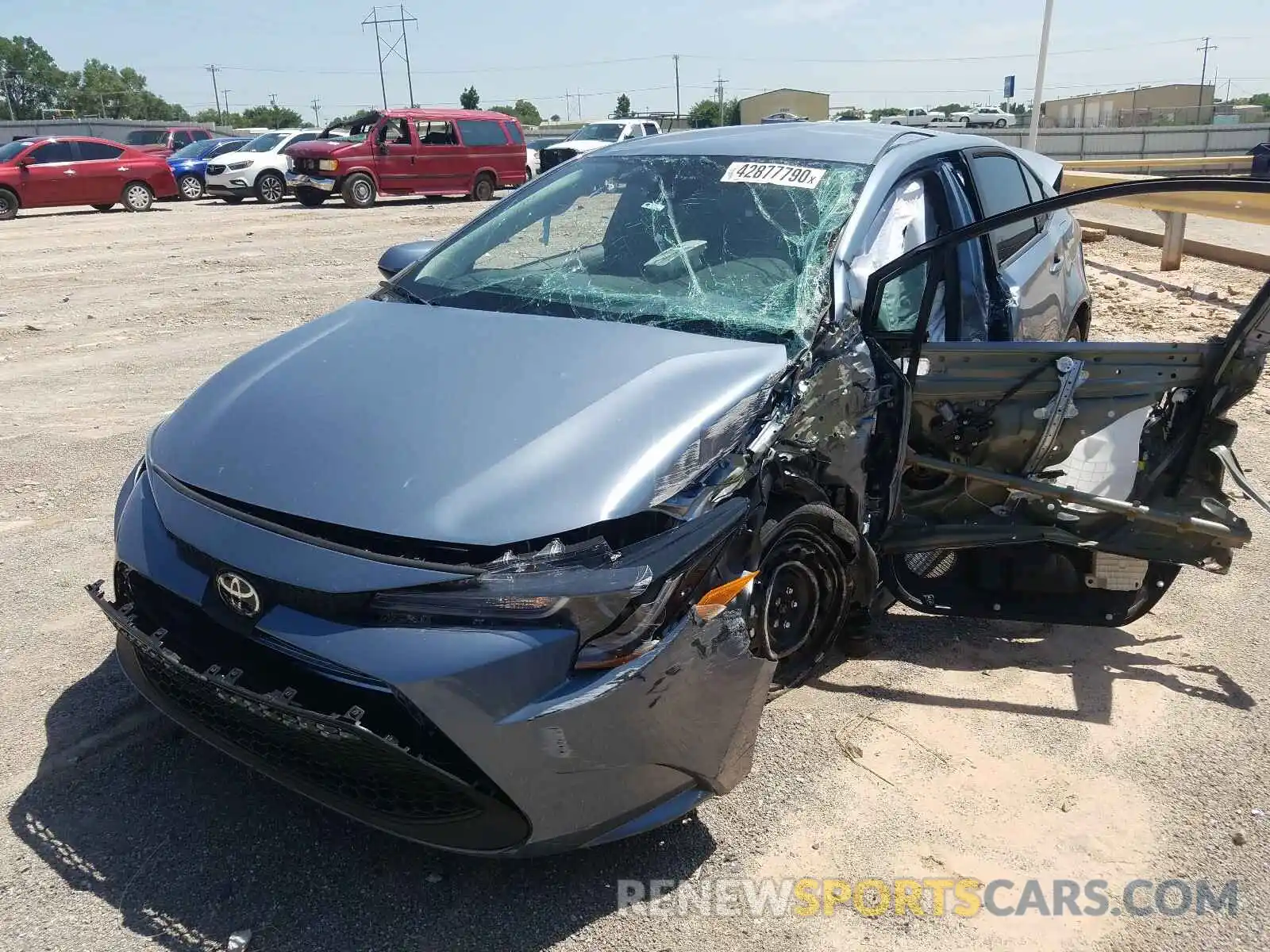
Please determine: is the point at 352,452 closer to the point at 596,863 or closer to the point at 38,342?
the point at 596,863

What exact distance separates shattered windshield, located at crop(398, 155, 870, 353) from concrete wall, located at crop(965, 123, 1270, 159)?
3922 centimetres

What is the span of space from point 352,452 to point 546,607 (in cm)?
69

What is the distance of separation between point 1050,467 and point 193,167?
24.2 m

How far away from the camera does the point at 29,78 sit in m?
97.3

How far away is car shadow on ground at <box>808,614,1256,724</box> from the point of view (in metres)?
3.36

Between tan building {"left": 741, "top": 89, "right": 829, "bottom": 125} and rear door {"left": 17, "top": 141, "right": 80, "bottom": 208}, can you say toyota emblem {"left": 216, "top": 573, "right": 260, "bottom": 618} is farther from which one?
tan building {"left": 741, "top": 89, "right": 829, "bottom": 125}

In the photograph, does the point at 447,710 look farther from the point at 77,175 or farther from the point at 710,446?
the point at 77,175

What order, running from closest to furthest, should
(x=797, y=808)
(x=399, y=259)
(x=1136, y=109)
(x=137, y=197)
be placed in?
(x=797, y=808), (x=399, y=259), (x=137, y=197), (x=1136, y=109)

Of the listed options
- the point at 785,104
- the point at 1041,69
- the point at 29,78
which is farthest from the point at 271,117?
the point at 1041,69

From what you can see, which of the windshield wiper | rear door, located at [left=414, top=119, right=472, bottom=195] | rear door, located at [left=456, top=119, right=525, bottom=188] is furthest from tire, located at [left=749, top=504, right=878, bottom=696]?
rear door, located at [left=456, top=119, right=525, bottom=188]

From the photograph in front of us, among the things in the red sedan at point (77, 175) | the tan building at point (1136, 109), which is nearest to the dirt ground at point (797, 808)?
the red sedan at point (77, 175)

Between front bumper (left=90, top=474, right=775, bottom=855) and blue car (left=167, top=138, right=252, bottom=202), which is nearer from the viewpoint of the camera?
front bumper (left=90, top=474, right=775, bottom=855)

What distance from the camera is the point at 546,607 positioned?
2.15 metres

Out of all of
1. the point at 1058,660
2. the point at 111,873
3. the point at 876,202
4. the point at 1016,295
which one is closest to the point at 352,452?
the point at 111,873
